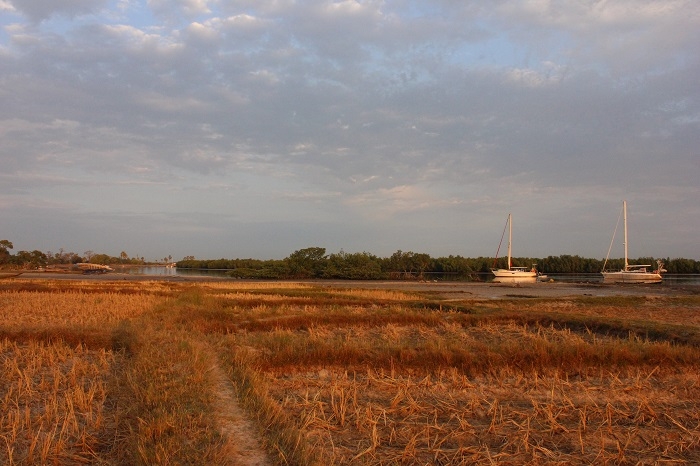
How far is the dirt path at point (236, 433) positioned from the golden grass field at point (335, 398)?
30mm

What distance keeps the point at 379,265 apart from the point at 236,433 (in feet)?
243

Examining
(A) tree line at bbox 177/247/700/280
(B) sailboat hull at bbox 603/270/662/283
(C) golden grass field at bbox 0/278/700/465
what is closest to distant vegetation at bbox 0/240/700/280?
(A) tree line at bbox 177/247/700/280

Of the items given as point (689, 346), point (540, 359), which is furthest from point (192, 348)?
point (689, 346)

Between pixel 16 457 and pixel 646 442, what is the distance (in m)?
7.18

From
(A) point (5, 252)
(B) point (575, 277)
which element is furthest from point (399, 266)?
(A) point (5, 252)

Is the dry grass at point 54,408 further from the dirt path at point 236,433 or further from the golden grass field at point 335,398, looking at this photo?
the dirt path at point 236,433

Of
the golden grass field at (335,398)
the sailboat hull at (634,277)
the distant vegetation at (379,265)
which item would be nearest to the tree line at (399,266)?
the distant vegetation at (379,265)

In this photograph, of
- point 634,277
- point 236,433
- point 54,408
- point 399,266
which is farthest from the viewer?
point 399,266

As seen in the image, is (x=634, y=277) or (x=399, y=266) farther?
(x=399, y=266)

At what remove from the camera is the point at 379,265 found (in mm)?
79500

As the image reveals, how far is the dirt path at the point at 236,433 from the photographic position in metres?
4.91

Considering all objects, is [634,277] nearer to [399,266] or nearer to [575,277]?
[575,277]

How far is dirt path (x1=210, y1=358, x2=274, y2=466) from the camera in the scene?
491cm

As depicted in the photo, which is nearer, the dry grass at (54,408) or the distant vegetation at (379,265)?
the dry grass at (54,408)
